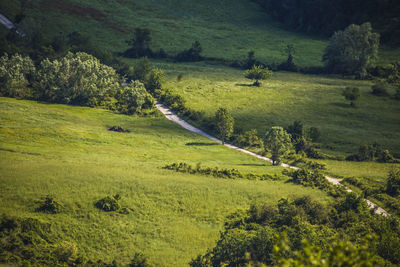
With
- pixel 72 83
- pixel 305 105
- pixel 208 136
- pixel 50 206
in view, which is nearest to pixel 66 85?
pixel 72 83

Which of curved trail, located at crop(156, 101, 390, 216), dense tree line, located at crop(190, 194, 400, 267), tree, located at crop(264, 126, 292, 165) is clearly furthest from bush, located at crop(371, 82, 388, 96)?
dense tree line, located at crop(190, 194, 400, 267)

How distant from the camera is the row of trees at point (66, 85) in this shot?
87.6 metres

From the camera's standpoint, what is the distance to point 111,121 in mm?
81250

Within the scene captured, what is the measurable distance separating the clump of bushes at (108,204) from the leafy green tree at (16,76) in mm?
60279

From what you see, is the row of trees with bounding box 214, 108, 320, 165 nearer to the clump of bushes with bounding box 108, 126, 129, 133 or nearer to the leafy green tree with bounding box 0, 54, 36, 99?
the clump of bushes with bounding box 108, 126, 129, 133

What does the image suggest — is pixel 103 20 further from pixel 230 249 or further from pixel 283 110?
pixel 230 249

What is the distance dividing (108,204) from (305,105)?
262 feet

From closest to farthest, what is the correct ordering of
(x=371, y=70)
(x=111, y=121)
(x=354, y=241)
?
(x=354, y=241) < (x=111, y=121) < (x=371, y=70)

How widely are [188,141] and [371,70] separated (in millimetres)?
102651

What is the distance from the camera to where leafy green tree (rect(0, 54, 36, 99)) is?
8500 cm

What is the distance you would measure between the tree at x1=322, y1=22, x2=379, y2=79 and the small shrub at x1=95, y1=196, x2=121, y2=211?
410 ft

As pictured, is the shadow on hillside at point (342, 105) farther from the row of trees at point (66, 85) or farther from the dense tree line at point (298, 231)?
the dense tree line at point (298, 231)

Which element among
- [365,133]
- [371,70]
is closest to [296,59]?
[371,70]

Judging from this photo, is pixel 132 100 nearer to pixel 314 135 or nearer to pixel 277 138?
pixel 277 138
